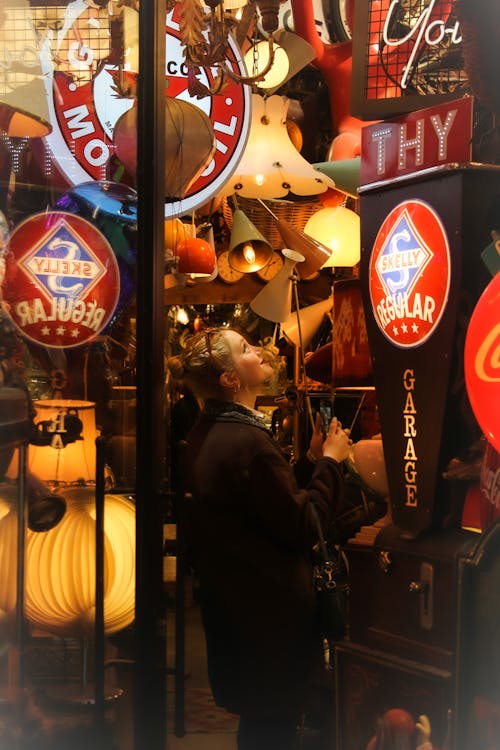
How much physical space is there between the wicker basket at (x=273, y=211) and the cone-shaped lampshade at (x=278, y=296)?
1.55 ft

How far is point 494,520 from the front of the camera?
238cm

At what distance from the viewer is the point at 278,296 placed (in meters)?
4.96

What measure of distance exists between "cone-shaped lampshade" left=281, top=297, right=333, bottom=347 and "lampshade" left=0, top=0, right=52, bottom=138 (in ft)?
9.59

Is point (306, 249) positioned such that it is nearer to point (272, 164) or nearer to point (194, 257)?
point (272, 164)

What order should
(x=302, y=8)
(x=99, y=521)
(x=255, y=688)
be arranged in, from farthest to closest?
1. (x=302, y=8)
2. (x=255, y=688)
3. (x=99, y=521)

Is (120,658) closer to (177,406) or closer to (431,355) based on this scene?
(431,355)

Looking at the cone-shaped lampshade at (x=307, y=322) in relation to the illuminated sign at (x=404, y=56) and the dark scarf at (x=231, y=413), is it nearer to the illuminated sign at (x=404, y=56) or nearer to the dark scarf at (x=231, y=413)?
the dark scarf at (x=231, y=413)

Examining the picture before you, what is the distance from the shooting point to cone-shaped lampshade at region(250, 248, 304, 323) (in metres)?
4.92

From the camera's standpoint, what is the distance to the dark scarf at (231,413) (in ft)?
10.8

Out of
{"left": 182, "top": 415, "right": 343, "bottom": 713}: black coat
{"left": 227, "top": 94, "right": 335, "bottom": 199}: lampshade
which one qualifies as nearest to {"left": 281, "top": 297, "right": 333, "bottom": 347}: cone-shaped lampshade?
{"left": 227, "top": 94, "right": 335, "bottom": 199}: lampshade

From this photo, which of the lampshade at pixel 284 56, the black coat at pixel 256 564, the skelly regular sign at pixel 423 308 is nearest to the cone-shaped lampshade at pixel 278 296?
the lampshade at pixel 284 56

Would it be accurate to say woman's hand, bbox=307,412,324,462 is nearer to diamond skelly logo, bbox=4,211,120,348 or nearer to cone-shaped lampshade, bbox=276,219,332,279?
cone-shaped lampshade, bbox=276,219,332,279

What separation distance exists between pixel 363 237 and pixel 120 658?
1481 millimetres

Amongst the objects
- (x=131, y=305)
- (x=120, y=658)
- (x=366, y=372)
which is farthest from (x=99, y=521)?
(x=366, y=372)
